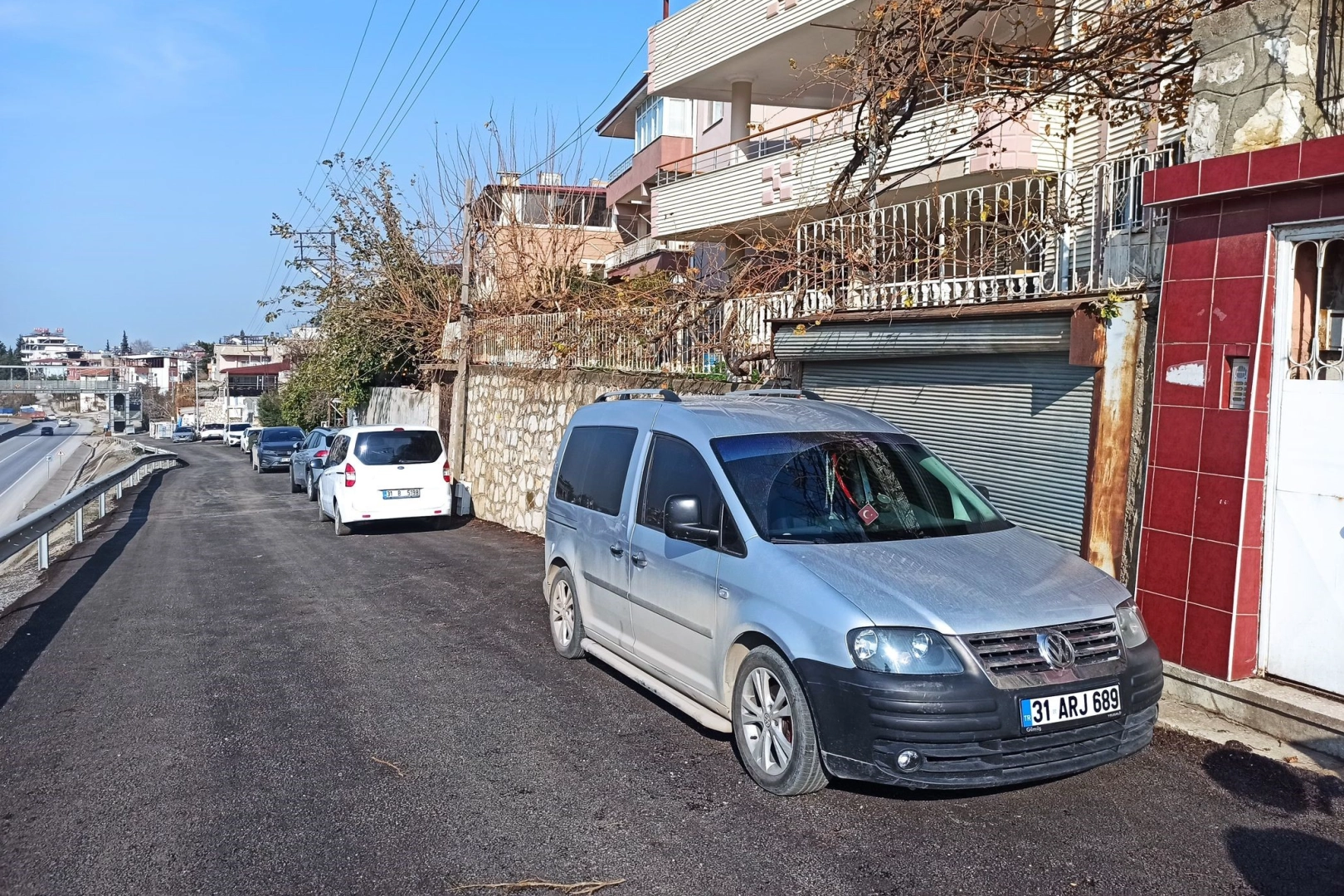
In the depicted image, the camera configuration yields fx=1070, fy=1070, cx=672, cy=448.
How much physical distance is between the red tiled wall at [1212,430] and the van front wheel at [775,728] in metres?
2.91

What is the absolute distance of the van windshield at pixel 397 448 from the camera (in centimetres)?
1659

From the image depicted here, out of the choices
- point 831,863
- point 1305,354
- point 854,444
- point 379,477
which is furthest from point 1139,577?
point 379,477

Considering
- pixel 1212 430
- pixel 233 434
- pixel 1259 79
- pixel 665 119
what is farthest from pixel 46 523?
pixel 233 434

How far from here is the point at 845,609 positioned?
15.1ft

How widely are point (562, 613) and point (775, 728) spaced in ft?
9.97

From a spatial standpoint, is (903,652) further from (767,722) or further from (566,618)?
(566,618)

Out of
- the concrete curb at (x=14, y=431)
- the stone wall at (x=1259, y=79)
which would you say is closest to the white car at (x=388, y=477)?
the stone wall at (x=1259, y=79)

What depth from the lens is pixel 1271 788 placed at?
5.03 meters

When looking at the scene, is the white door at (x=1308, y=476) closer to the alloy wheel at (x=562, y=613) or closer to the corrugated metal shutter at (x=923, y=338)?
the corrugated metal shutter at (x=923, y=338)

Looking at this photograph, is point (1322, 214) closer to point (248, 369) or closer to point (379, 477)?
point (379, 477)

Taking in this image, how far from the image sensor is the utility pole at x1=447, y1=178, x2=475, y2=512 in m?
20.8

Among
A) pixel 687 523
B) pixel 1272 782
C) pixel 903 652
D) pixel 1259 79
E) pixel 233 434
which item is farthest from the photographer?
pixel 233 434

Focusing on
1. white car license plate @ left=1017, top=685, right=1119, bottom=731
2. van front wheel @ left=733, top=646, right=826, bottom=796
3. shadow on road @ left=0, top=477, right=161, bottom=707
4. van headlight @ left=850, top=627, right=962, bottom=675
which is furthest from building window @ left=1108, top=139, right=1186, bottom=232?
shadow on road @ left=0, top=477, right=161, bottom=707

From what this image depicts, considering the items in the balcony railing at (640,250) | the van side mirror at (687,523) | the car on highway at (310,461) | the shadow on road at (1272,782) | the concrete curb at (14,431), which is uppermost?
the balcony railing at (640,250)
